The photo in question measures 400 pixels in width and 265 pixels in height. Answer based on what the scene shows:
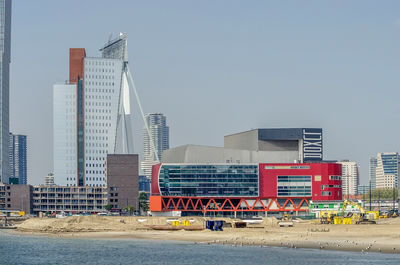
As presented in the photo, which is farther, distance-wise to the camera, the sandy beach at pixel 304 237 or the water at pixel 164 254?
the sandy beach at pixel 304 237

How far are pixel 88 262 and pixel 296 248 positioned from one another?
131 ft

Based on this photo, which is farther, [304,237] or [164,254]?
[304,237]

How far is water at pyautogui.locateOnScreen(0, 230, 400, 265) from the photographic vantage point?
12225cm

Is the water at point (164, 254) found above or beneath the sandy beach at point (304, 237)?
beneath

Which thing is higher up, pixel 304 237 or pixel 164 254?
pixel 304 237

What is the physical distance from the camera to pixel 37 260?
134875 mm

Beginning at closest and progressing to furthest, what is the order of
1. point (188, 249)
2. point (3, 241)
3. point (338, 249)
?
point (338, 249) → point (188, 249) → point (3, 241)

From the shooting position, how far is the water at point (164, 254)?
122250mm

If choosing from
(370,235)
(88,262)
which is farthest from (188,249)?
(370,235)

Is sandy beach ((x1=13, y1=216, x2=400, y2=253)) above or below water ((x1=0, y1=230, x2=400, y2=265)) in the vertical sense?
above

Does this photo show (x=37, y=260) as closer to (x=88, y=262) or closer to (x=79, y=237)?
(x=88, y=262)

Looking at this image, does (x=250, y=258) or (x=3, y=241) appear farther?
(x=3, y=241)

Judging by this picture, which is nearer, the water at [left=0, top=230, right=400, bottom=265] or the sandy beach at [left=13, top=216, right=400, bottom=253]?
the water at [left=0, top=230, right=400, bottom=265]

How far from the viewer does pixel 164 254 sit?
13912cm
